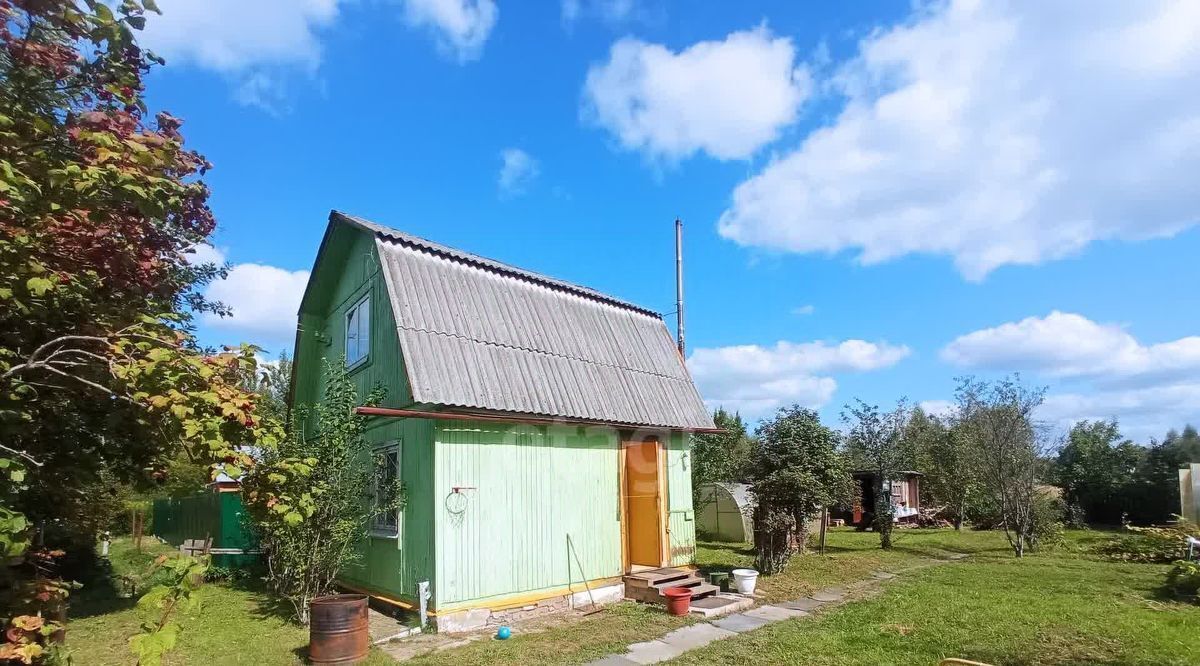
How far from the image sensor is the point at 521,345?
10625mm

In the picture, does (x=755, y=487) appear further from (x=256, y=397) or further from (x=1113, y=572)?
(x=256, y=397)

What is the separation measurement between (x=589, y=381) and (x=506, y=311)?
5.97 ft

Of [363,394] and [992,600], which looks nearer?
[992,600]

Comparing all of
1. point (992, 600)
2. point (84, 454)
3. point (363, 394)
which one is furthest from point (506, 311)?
point (992, 600)

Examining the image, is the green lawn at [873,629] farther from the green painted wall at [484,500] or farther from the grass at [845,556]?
the green painted wall at [484,500]

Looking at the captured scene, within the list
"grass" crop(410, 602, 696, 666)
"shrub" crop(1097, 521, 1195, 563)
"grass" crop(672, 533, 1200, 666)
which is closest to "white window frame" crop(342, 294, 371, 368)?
"grass" crop(410, 602, 696, 666)

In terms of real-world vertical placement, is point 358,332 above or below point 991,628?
above

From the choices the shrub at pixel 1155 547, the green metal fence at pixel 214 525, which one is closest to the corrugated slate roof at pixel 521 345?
the green metal fence at pixel 214 525

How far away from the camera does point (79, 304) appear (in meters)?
4.75

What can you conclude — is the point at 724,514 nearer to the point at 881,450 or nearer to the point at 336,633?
the point at 881,450

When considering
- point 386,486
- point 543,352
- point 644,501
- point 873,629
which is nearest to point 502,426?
point 543,352

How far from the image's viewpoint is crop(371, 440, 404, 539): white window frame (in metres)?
9.55

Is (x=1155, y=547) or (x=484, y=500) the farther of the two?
(x=1155, y=547)

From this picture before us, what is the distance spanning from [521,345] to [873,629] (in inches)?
250
